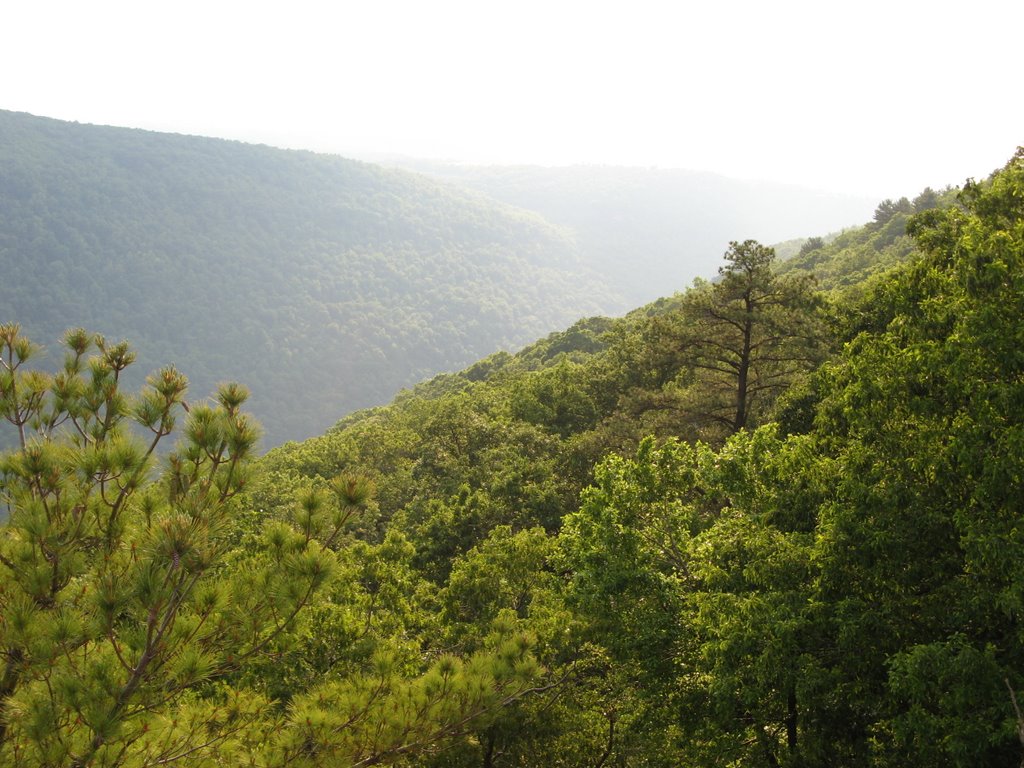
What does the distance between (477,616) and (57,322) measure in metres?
178

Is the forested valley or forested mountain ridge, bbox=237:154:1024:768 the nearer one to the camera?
the forested valley

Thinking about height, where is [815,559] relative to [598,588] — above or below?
above

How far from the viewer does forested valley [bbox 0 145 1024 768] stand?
5098mm

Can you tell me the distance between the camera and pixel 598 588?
10805mm

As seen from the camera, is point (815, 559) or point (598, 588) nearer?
point (815, 559)

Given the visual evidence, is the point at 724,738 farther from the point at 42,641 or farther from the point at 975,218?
the point at 42,641

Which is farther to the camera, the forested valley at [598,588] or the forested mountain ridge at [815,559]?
the forested mountain ridge at [815,559]

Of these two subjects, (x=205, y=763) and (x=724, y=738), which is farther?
(x=724, y=738)

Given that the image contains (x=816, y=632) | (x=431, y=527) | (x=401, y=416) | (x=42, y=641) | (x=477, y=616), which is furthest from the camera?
(x=401, y=416)

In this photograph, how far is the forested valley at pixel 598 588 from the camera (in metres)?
5.10

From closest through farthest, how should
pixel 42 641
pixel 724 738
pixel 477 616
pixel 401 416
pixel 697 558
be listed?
pixel 42 641
pixel 724 738
pixel 697 558
pixel 477 616
pixel 401 416

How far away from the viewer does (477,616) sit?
12547 millimetres

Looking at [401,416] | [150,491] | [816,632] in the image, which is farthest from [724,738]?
[401,416]

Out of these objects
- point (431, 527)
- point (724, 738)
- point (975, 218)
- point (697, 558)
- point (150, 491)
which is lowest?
point (431, 527)
